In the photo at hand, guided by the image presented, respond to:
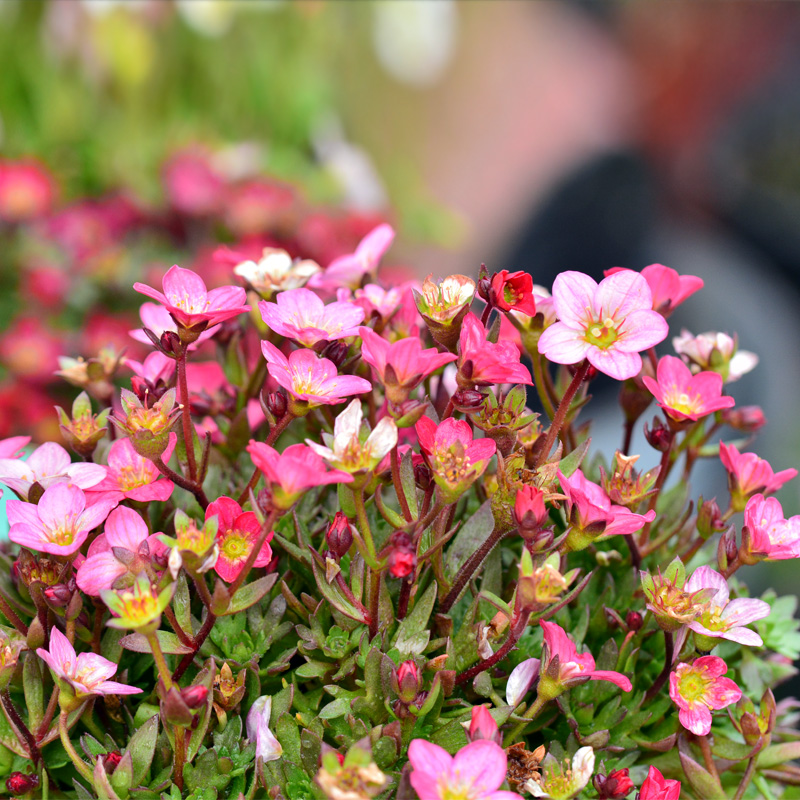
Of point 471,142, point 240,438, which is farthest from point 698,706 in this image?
point 471,142

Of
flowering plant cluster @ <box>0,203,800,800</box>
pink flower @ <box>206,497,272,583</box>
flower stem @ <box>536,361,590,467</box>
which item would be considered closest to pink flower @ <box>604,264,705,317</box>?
flowering plant cluster @ <box>0,203,800,800</box>

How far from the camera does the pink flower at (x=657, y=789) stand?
505 millimetres

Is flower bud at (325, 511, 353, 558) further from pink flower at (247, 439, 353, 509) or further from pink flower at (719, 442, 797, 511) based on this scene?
pink flower at (719, 442, 797, 511)

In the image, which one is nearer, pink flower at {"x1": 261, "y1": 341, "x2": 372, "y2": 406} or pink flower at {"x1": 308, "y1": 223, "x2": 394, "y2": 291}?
pink flower at {"x1": 261, "y1": 341, "x2": 372, "y2": 406}

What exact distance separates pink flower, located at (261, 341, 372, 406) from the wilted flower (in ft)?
0.86

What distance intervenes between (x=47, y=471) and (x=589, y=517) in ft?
1.25

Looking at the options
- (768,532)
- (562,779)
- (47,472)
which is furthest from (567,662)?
(47,472)

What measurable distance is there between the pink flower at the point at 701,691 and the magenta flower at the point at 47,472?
41 centimetres

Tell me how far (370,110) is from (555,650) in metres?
2.69

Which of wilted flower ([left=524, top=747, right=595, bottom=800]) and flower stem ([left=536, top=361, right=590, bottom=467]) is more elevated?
flower stem ([left=536, top=361, right=590, bottom=467])

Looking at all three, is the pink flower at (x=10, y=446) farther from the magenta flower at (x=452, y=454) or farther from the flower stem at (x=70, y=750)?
the magenta flower at (x=452, y=454)

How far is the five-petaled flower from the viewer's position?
1.75ft

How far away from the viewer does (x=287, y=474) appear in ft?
1.52

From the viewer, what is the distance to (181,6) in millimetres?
2107
